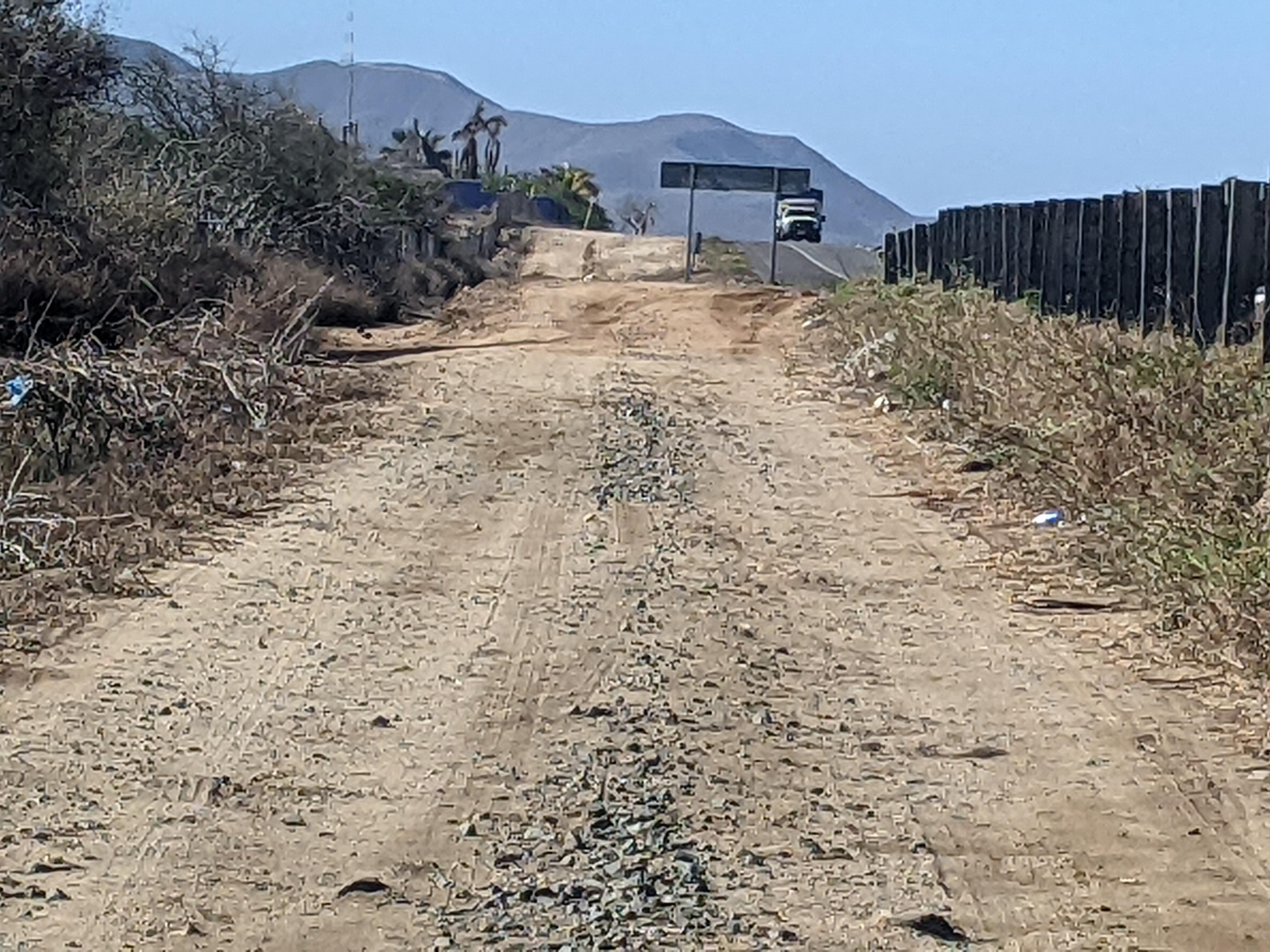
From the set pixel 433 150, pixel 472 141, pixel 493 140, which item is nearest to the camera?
pixel 433 150

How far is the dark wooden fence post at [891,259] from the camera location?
2748cm

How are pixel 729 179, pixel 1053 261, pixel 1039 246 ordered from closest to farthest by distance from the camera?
pixel 1053 261
pixel 1039 246
pixel 729 179

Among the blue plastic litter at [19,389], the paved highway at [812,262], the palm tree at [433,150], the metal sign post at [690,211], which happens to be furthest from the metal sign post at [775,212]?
the blue plastic litter at [19,389]

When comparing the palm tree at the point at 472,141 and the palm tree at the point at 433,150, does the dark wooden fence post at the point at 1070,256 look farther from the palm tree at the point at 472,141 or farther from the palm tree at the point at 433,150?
the palm tree at the point at 472,141

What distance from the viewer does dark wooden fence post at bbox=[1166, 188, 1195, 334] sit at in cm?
1363

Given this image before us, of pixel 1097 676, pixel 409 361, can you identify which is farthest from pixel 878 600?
pixel 409 361

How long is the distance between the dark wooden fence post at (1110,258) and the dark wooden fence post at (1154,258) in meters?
0.62

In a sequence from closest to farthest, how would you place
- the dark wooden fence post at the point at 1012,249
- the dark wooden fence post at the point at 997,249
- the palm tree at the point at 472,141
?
the dark wooden fence post at the point at 1012,249 → the dark wooden fence post at the point at 997,249 → the palm tree at the point at 472,141

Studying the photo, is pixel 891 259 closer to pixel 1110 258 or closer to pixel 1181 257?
pixel 1110 258

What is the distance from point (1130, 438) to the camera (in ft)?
36.0

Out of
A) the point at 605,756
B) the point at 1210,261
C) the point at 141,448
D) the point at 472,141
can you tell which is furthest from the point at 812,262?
the point at 605,756

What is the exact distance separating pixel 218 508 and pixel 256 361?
4.82 meters

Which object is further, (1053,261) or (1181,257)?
(1053,261)

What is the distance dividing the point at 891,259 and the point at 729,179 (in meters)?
6.40
